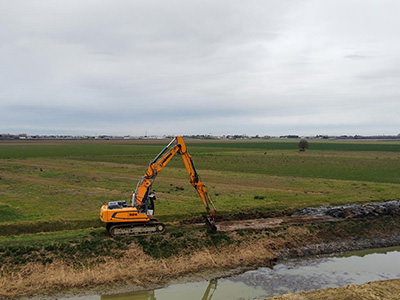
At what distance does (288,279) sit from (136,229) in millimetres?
9747

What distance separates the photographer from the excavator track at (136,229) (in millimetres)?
23266

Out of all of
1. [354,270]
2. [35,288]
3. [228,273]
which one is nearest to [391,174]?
[354,270]

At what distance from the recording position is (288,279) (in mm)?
20297

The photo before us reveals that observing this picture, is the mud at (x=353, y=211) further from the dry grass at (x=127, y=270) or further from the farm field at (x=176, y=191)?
the dry grass at (x=127, y=270)

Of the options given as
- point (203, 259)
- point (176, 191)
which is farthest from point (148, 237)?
point (176, 191)

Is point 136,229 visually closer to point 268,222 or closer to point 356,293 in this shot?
point 268,222

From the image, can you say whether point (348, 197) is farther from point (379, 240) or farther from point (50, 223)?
point (50, 223)

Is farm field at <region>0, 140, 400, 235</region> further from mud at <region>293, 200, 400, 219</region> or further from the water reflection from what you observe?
the water reflection

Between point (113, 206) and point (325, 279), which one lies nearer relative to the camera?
point (325, 279)

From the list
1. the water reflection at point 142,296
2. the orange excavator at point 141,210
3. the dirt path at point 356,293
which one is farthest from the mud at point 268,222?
the dirt path at point 356,293

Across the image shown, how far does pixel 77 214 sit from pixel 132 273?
10.8 m

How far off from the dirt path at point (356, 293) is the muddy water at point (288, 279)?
163cm

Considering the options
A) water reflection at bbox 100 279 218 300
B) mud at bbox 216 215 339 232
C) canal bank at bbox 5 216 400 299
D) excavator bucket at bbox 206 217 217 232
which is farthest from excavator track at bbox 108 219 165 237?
water reflection at bbox 100 279 218 300

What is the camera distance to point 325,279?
2033 cm
